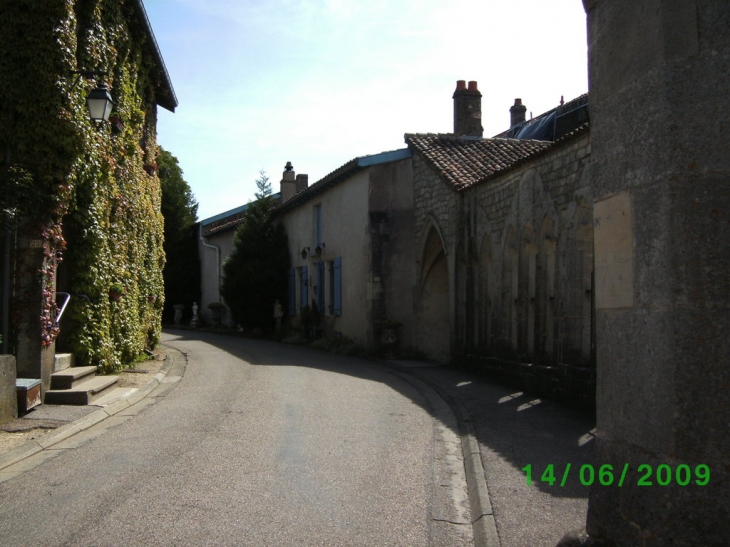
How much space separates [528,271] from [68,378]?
269 inches

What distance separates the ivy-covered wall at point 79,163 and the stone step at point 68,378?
55 cm

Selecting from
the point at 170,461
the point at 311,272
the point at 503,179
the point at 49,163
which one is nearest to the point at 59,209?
the point at 49,163

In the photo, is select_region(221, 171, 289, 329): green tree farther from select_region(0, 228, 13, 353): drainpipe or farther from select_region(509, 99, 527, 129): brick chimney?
select_region(0, 228, 13, 353): drainpipe

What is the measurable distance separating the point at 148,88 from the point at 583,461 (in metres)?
13.7

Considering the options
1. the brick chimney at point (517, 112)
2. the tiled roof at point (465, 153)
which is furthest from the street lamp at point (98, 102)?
the brick chimney at point (517, 112)

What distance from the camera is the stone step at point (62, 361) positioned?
9852 millimetres

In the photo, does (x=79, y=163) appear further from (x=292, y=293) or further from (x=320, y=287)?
(x=292, y=293)

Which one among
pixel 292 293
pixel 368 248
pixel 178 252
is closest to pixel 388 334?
pixel 368 248

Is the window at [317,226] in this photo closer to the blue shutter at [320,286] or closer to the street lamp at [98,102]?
the blue shutter at [320,286]

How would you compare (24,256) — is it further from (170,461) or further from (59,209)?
(170,461)

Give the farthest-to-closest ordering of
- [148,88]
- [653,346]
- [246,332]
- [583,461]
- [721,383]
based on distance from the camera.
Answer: [246,332], [148,88], [583,461], [653,346], [721,383]

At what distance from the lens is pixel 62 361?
398 inches

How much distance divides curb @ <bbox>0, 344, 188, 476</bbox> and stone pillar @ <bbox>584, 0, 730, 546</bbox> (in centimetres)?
536

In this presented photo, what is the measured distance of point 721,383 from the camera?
2.94 meters
